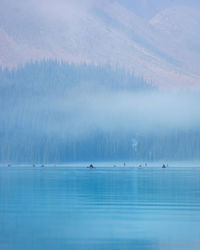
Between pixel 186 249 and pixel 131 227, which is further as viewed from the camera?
pixel 131 227

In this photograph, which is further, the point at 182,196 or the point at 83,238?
the point at 182,196

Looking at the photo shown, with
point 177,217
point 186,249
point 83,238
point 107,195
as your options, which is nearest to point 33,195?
point 107,195

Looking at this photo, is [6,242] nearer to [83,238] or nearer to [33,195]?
[83,238]

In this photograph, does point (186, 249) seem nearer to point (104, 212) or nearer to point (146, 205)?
point (104, 212)

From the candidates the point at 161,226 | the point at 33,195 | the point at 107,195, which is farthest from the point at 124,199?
the point at 161,226

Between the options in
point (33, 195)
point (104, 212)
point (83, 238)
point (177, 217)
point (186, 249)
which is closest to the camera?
point (186, 249)

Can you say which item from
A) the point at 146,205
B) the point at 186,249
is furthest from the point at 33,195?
the point at 186,249

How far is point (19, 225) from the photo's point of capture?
2498 centimetres

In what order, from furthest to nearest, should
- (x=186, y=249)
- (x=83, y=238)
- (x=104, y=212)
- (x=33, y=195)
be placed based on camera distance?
(x=33, y=195) → (x=104, y=212) → (x=83, y=238) → (x=186, y=249)

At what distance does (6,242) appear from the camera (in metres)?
20.7

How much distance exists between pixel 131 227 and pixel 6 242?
667 centimetres

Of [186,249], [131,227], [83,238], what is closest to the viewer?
[186,249]

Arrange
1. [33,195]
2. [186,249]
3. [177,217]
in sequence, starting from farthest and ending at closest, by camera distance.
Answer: [33,195] < [177,217] < [186,249]

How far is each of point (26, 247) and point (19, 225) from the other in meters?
5.27
